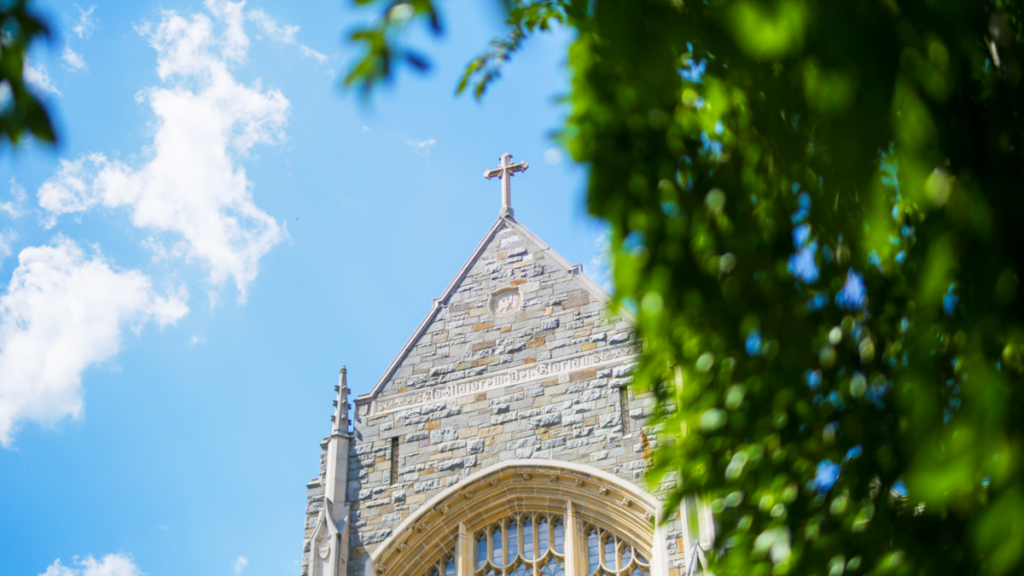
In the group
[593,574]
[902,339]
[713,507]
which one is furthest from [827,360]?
[593,574]

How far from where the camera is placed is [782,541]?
3.31 m

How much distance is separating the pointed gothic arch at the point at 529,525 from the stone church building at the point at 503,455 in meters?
0.02

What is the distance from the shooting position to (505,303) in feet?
42.7

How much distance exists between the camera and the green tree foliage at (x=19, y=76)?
1.89m

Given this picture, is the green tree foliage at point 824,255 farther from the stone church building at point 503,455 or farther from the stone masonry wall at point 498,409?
the stone masonry wall at point 498,409

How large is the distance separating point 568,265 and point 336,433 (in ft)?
12.9

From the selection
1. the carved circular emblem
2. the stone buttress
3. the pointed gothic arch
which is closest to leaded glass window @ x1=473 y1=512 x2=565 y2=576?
the pointed gothic arch

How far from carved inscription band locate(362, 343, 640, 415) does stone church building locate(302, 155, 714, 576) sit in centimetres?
2

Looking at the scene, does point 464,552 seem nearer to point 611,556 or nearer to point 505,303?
point 611,556

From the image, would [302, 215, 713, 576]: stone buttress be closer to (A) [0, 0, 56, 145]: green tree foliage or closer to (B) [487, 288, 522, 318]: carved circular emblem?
(B) [487, 288, 522, 318]: carved circular emblem

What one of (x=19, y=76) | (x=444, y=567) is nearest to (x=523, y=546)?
(x=444, y=567)

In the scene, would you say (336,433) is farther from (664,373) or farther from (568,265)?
(664,373)

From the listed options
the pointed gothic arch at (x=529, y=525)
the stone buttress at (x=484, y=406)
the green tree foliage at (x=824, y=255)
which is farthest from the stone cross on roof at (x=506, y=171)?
the green tree foliage at (x=824, y=255)

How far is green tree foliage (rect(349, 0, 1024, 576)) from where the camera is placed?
2.06 metres
